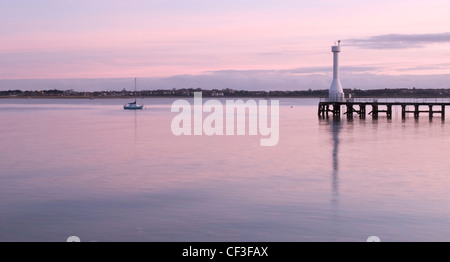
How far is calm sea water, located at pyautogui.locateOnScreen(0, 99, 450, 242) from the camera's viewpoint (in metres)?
16.7

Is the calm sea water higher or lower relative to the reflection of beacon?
lower

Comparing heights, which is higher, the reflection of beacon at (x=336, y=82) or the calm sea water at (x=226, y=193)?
the reflection of beacon at (x=336, y=82)

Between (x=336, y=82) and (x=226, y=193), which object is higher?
(x=336, y=82)

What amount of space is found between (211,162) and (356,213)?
14756mm

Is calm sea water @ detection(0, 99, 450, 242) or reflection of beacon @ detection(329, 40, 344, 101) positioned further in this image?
reflection of beacon @ detection(329, 40, 344, 101)

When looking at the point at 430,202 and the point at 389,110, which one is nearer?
the point at 430,202

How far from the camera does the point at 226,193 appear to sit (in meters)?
22.7

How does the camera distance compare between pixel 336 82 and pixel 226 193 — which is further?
pixel 336 82

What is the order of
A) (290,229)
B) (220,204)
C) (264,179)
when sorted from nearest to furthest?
(290,229) → (220,204) → (264,179)

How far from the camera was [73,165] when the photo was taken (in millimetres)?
31516

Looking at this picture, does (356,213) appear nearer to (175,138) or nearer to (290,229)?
(290,229)

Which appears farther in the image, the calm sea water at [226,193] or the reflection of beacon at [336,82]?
the reflection of beacon at [336,82]

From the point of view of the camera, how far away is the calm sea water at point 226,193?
16.7 m
